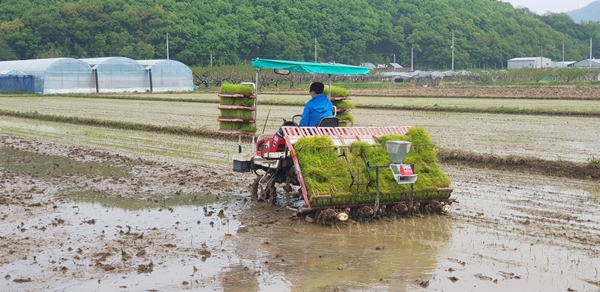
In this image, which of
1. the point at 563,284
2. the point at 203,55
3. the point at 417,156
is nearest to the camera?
the point at 563,284

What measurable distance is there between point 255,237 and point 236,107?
5956 mm

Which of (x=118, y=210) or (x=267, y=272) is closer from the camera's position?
(x=267, y=272)

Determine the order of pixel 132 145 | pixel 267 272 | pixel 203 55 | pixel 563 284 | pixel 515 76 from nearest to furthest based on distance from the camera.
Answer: pixel 563 284, pixel 267 272, pixel 132 145, pixel 515 76, pixel 203 55

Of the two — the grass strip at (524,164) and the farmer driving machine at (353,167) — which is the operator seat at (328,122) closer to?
the farmer driving machine at (353,167)

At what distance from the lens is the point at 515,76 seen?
75.2 metres

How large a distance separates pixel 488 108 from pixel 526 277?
24986 millimetres

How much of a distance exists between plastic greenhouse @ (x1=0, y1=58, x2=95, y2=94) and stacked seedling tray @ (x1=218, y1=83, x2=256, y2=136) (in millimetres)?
46364

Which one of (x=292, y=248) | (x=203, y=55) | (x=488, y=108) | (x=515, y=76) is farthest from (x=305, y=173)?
(x=203, y=55)

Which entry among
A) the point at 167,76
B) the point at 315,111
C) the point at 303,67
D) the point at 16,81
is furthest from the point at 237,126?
the point at 167,76

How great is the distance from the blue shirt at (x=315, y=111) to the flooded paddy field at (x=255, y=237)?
1436mm

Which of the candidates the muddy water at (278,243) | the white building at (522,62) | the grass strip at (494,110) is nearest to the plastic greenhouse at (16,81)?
the grass strip at (494,110)

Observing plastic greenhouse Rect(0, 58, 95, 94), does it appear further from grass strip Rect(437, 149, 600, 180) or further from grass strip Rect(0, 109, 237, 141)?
grass strip Rect(437, 149, 600, 180)

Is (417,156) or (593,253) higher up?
(417,156)

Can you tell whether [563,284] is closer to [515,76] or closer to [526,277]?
[526,277]
